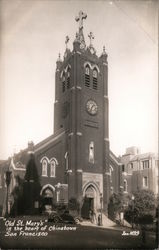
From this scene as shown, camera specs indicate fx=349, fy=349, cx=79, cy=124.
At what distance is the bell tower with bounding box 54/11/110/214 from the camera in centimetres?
1684

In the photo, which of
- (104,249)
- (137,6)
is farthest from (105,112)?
(104,249)

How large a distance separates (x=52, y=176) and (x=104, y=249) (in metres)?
4.93

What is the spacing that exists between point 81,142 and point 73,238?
7.68m

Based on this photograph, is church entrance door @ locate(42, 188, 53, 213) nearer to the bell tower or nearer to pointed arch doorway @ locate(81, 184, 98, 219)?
pointed arch doorway @ locate(81, 184, 98, 219)

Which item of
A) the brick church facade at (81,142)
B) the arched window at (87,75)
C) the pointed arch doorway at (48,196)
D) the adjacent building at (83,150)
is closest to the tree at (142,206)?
the adjacent building at (83,150)

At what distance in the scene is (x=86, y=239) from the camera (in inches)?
491

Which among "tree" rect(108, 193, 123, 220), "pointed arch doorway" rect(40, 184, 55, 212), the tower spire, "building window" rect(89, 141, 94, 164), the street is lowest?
the street

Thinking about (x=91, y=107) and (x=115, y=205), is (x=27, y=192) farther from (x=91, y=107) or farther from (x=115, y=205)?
(x=91, y=107)

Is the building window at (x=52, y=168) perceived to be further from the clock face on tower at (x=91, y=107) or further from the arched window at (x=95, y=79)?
the arched window at (x=95, y=79)

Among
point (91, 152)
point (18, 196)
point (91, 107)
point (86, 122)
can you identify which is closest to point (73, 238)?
point (18, 196)

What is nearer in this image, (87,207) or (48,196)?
(48,196)

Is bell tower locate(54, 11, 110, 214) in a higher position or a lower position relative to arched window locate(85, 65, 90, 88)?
lower

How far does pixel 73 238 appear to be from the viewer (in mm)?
12289

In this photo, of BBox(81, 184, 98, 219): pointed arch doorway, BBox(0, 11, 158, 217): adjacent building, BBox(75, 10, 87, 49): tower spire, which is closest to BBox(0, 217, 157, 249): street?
BBox(81, 184, 98, 219): pointed arch doorway
